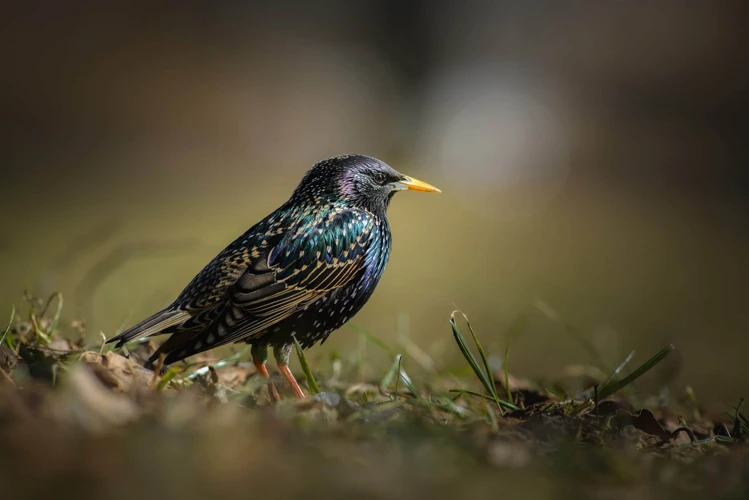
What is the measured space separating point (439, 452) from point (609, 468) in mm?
425

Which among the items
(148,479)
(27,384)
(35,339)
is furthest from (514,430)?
(35,339)

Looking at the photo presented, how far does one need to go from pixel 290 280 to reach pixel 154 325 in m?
0.58

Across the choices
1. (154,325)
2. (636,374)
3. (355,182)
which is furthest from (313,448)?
(355,182)

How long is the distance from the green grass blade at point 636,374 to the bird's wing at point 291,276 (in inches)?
47.7

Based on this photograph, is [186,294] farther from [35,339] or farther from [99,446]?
[99,446]

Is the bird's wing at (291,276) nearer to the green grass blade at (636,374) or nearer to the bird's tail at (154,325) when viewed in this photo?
the bird's tail at (154,325)

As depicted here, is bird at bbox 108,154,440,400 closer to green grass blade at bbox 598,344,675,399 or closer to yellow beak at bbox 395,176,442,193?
yellow beak at bbox 395,176,442,193

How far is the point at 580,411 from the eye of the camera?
2670 mm

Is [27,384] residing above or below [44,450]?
below

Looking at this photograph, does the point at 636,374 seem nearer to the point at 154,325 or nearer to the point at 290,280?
the point at 290,280

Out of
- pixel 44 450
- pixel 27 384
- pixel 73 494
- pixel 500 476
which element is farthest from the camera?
pixel 27 384

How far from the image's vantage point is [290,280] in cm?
320

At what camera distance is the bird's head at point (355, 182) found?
3.59m

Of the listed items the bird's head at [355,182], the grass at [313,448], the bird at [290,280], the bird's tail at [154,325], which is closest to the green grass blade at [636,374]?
the grass at [313,448]
